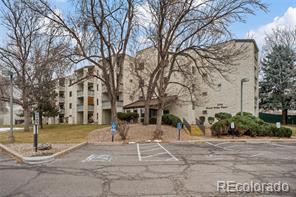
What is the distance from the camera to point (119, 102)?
44.9 m

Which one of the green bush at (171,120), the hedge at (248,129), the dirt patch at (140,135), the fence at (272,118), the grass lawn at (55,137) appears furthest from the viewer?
the fence at (272,118)

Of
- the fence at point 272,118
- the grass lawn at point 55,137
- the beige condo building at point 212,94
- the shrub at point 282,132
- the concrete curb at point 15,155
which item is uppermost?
the beige condo building at point 212,94

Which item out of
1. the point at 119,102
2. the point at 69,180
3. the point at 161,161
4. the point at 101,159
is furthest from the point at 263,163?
the point at 119,102

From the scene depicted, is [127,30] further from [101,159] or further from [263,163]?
[263,163]

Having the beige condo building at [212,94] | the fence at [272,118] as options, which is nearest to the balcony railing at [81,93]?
the beige condo building at [212,94]

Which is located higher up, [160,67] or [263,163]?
[160,67]

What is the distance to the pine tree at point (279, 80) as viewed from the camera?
41.8m

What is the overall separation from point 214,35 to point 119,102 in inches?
1008

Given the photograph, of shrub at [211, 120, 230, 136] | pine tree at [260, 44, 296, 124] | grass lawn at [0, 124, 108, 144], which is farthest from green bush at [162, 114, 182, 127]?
pine tree at [260, 44, 296, 124]

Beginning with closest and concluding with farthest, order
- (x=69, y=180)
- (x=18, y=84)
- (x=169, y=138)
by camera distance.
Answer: (x=69, y=180), (x=169, y=138), (x=18, y=84)

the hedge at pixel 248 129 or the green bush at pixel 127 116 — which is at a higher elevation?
the green bush at pixel 127 116

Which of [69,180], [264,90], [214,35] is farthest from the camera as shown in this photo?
[264,90]

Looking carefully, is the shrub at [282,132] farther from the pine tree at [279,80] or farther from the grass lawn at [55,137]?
the pine tree at [279,80]

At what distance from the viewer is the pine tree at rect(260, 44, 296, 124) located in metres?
41.8
